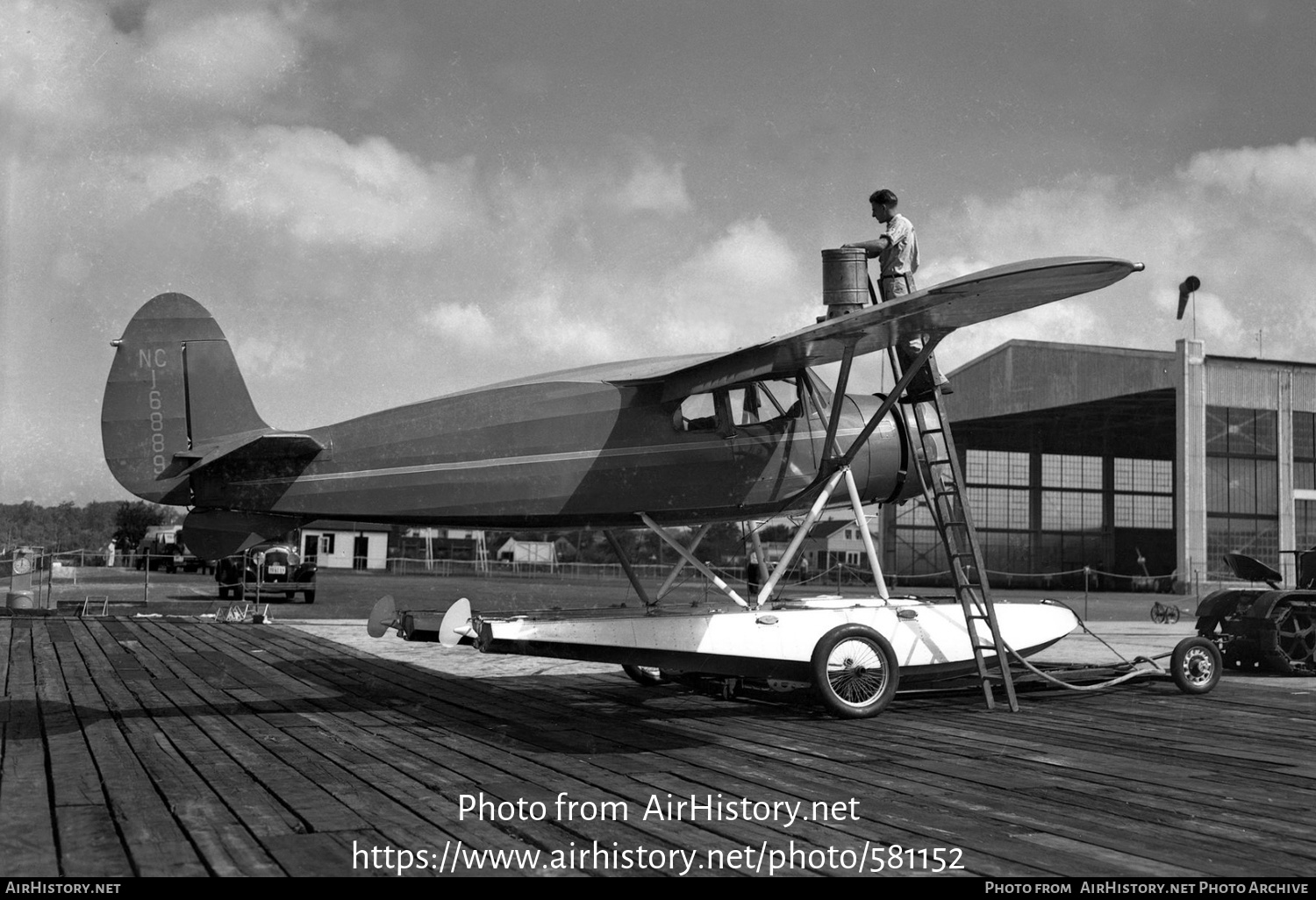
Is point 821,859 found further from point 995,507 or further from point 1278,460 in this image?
point 995,507

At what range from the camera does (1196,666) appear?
36.0 feet

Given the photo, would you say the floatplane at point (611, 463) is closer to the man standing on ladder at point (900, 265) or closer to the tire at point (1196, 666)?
the man standing on ladder at point (900, 265)

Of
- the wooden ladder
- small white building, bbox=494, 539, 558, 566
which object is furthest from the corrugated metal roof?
small white building, bbox=494, 539, 558, 566

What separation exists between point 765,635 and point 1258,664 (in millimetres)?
8196

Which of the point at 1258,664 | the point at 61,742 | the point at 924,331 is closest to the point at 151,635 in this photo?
the point at 61,742

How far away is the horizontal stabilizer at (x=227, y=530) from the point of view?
825 centimetres

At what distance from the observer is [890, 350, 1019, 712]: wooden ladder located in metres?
9.59

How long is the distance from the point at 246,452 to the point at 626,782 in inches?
159

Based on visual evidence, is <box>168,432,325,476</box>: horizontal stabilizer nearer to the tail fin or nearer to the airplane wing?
the tail fin

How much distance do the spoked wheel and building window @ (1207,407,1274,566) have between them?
31592mm

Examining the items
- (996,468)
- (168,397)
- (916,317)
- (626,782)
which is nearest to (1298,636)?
(916,317)

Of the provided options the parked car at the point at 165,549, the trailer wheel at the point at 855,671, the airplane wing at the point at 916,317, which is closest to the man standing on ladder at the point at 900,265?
the airplane wing at the point at 916,317

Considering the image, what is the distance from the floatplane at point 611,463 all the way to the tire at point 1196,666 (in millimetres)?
2315

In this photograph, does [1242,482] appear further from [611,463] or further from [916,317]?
[611,463]
